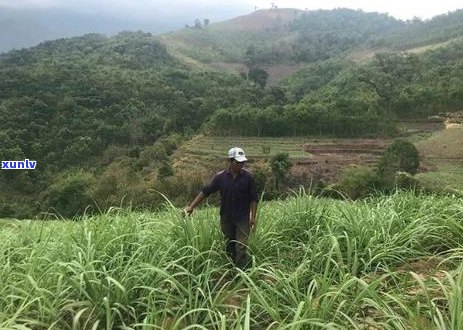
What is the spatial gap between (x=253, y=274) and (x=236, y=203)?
1.08 m

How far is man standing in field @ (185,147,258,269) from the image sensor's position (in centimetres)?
446

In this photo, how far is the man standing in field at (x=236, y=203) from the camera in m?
4.46

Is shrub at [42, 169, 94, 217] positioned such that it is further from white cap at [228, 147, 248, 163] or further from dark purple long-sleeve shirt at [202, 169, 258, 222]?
white cap at [228, 147, 248, 163]

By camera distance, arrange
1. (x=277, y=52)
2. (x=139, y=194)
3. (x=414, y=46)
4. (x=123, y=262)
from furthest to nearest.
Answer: (x=277, y=52)
(x=414, y=46)
(x=139, y=194)
(x=123, y=262)

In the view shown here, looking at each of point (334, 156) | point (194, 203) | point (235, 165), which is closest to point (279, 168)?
point (334, 156)

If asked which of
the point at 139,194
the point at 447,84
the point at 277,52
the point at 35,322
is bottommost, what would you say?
the point at 139,194

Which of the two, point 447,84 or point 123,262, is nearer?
point 123,262

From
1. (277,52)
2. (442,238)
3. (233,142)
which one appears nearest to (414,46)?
(277,52)

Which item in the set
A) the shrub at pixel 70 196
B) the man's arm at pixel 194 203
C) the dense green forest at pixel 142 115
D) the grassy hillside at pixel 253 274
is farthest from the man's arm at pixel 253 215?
the shrub at pixel 70 196

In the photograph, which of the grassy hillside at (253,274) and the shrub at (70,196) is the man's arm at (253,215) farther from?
the shrub at (70,196)

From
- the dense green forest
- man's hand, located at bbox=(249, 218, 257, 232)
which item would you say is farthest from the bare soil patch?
man's hand, located at bbox=(249, 218, 257, 232)

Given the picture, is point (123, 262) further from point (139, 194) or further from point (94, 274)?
point (139, 194)

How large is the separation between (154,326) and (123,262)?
47.8 inches

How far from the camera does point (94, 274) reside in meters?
3.25
